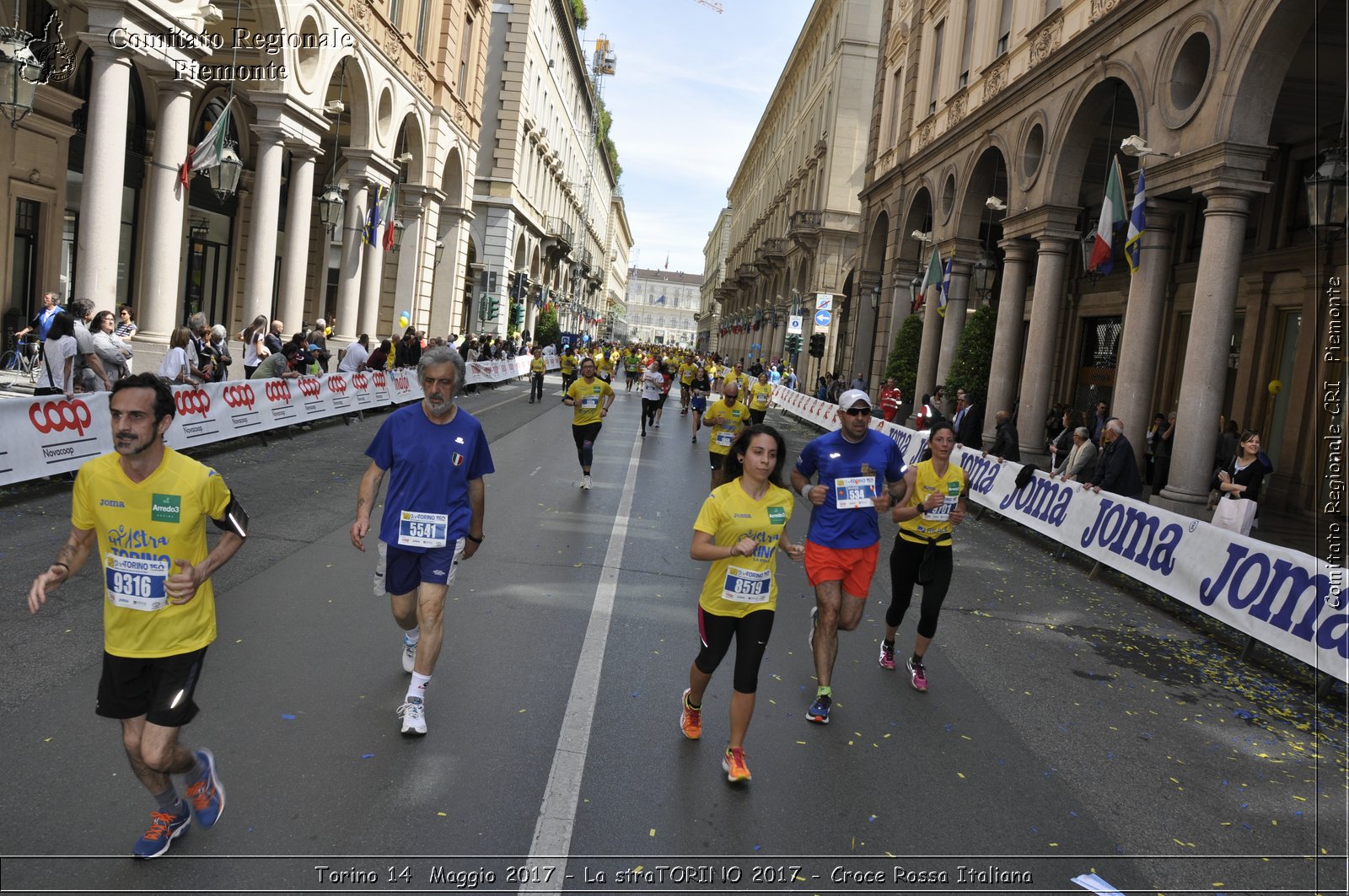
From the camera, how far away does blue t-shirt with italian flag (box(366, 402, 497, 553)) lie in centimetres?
525

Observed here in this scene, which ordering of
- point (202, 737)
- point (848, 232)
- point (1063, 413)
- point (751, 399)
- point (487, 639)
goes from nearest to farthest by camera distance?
point (202, 737) < point (487, 639) < point (751, 399) < point (1063, 413) < point (848, 232)

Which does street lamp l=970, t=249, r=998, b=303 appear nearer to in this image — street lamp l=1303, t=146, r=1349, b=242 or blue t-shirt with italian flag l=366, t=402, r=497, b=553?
street lamp l=1303, t=146, r=1349, b=242

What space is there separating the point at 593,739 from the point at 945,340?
22.8 metres

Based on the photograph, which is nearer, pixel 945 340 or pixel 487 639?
pixel 487 639

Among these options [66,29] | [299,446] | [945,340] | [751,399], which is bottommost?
[299,446]

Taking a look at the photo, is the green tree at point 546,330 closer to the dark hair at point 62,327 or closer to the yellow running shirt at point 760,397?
the yellow running shirt at point 760,397

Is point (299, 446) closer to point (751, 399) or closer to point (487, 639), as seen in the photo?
point (751, 399)

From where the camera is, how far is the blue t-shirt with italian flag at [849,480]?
6.00 metres

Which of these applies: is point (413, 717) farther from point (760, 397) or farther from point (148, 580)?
point (760, 397)

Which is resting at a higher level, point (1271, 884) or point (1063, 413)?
point (1063, 413)

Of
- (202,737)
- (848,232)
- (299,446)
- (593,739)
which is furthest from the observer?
(848,232)

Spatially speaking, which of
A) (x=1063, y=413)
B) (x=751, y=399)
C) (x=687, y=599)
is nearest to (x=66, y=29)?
(x=751, y=399)

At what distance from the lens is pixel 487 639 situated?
21.9ft

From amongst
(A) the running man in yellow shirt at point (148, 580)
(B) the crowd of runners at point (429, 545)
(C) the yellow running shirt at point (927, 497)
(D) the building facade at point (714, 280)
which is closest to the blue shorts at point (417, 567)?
(B) the crowd of runners at point (429, 545)
